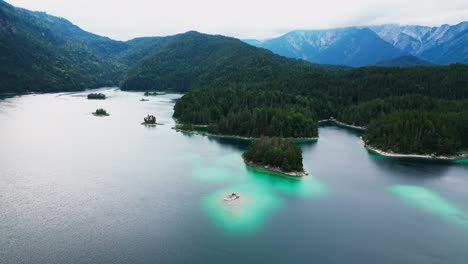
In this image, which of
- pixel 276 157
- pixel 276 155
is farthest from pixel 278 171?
pixel 276 155

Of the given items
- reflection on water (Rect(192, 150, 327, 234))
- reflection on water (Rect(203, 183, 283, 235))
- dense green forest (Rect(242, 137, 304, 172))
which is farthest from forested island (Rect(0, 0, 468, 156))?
reflection on water (Rect(203, 183, 283, 235))

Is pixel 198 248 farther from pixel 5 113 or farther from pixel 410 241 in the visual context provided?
pixel 5 113

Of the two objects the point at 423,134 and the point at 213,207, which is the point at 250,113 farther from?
the point at 213,207

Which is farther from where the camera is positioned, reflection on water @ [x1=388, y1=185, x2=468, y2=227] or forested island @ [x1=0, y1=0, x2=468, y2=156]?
forested island @ [x1=0, y1=0, x2=468, y2=156]

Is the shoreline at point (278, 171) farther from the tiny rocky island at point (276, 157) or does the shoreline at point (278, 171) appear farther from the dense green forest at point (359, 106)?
the dense green forest at point (359, 106)

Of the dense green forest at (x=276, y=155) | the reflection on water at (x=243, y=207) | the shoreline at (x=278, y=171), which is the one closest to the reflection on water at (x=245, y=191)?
the reflection on water at (x=243, y=207)

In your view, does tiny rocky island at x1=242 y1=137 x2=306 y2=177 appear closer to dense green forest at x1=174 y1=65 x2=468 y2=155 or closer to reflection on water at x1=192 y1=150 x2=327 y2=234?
reflection on water at x1=192 y1=150 x2=327 y2=234
